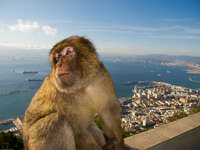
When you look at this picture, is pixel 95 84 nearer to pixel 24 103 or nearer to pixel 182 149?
pixel 182 149

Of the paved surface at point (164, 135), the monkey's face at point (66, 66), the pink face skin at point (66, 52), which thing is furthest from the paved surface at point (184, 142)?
the pink face skin at point (66, 52)

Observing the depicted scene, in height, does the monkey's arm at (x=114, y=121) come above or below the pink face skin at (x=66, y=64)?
below

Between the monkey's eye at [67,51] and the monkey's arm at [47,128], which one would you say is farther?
the monkey's eye at [67,51]

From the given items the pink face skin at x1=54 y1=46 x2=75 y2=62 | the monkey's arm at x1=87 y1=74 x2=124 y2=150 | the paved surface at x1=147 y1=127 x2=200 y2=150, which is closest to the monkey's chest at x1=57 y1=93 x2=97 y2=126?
the monkey's arm at x1=87 y1=74 x2=124 y2=150

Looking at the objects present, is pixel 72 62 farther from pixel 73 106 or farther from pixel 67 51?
pixel 73 106

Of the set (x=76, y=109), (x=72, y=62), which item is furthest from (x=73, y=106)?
(x=72, y=62)

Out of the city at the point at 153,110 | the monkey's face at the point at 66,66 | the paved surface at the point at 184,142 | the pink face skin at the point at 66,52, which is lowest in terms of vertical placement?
the city at the point at 153,110

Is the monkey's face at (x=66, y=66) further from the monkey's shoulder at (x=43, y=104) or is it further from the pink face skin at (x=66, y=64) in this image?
the monkey's shoulder at (x=43, y=104)
